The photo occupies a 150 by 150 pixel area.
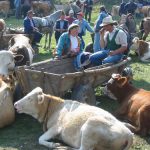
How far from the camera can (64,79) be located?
851cm

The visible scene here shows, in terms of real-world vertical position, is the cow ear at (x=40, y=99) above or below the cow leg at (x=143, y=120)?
above

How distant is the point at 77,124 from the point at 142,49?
962cm

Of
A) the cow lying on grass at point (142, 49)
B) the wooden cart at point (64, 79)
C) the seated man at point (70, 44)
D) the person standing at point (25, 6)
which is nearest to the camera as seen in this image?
the wooden cart at point (64, 79)

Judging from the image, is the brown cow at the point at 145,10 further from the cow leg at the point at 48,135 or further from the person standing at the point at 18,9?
the cow leg at the point at 48,135

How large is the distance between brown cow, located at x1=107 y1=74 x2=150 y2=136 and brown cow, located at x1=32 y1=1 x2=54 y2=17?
23428 mm

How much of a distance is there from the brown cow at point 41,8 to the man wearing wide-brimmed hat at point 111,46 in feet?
71.0

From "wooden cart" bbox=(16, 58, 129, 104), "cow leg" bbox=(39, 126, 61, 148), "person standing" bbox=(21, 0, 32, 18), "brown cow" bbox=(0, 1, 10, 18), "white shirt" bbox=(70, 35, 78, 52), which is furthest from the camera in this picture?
"brown cow" bbox=(0, 1, 10, 18)

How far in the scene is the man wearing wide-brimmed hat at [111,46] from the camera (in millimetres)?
10242

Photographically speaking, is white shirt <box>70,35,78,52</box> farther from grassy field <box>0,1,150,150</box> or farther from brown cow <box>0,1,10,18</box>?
brown cow <box>0,1,10,18</box>

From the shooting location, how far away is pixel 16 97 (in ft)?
29.1

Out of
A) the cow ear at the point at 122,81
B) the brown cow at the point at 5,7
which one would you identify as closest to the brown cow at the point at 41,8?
the brown cow at the point at 5,7

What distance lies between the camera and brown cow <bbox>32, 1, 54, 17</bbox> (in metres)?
31.9

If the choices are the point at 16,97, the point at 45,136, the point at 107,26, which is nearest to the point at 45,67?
the point at 16,97

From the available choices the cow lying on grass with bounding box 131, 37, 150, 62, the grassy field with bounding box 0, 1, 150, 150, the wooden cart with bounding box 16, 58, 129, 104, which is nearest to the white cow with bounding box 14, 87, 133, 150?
the grassy field with bounding box 0, 1, 150, 150
